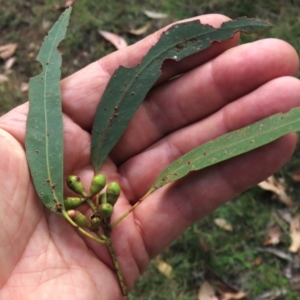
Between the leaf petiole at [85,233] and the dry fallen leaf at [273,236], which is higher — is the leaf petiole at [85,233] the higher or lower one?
the higher one

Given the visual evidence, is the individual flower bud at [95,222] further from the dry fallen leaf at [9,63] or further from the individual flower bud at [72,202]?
the dry fallen leaf at [9,63]

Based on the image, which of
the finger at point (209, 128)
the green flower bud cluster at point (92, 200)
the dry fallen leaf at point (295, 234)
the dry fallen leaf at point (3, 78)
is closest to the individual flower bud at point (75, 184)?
the green flower bud cluster at point (92, 200)

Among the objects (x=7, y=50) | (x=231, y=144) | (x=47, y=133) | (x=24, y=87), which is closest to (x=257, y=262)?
(x=231, y=144)

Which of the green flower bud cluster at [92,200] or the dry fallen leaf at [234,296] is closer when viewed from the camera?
the green flower bud cluster at [92,200]

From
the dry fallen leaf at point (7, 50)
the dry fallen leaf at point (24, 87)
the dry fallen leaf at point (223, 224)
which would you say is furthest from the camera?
the dry fallen leaf at point (7, 50)

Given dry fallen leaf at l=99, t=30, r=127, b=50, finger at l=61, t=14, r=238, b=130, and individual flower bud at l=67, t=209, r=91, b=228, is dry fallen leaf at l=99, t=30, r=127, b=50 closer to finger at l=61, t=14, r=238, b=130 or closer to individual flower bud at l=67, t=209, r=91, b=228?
finger at l=61, t=14, r=238, b=130

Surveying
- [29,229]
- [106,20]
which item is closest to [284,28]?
[106,20]

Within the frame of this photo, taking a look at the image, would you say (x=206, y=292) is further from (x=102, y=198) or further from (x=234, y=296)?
(x=102, y=198)
